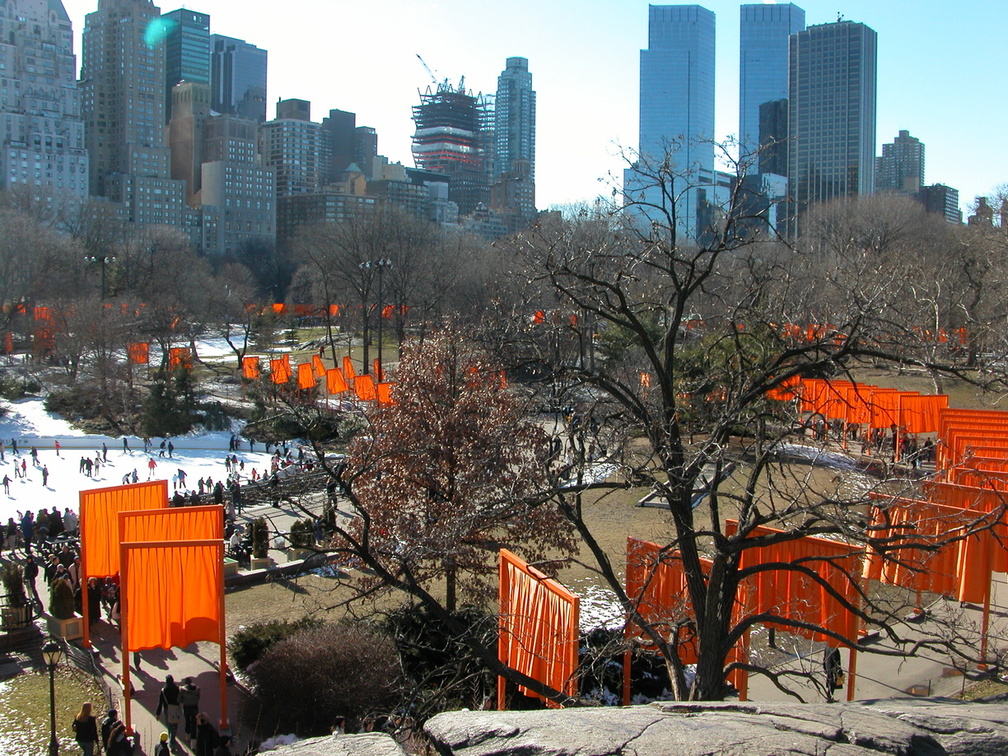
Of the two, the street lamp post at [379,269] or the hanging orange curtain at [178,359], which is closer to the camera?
the street lamp post at [379,269]

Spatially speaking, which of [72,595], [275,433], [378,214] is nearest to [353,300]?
[378,214]

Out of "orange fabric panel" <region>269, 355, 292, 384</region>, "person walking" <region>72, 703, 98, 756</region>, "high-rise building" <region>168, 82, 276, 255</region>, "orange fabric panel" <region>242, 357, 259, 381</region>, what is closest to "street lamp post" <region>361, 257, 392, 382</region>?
"orange fabric panel" <region>269, 355, 292, 384</region>

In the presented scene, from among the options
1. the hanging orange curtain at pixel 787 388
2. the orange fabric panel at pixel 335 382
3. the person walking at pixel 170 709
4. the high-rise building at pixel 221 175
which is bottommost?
the person walking at pixel 170 709

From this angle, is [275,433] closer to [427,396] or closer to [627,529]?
[627,529]

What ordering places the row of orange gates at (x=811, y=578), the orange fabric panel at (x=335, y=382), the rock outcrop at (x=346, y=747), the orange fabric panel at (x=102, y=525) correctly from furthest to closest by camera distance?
the orange fabric panel at (x=335, y=382) → the orange fabric panel at (x=102, y=525) → the row of orange gates at (x=811, y=578) → the rock outcrop at (x=346, y=747)

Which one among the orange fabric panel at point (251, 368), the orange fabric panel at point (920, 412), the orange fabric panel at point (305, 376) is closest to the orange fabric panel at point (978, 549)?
the orange fabric panel at point (920, 412)

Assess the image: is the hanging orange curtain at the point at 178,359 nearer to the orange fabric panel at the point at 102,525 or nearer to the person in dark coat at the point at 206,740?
the orange fabric panel at the point at 102,525

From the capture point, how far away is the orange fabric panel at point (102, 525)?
615 inches

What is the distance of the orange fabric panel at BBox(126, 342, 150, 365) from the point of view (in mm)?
44281

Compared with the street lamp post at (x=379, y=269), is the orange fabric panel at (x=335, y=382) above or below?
below

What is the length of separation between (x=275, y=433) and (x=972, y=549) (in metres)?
31.2

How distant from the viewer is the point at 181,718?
12.5 meters

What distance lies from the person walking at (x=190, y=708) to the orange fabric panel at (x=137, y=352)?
116 ft

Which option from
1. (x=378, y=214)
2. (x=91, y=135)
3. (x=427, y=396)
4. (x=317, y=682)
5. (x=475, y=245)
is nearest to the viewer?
(x=317, y=682)
